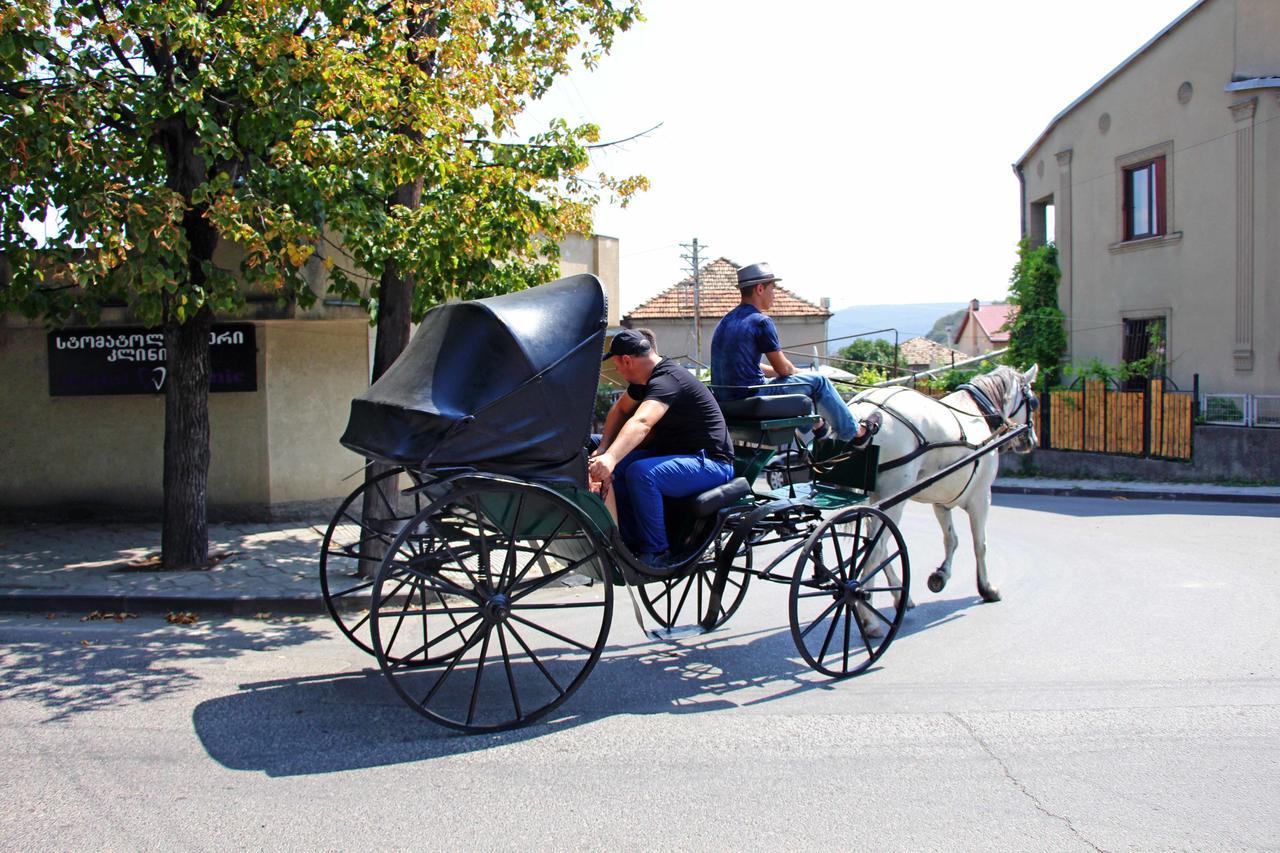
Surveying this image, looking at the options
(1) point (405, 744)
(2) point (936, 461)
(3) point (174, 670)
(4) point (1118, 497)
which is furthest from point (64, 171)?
(4) point (1118, 497)

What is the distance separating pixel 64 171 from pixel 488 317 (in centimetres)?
506

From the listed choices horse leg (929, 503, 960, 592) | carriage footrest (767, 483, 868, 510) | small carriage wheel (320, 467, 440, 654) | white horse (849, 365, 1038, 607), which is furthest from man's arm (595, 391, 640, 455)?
horse leg (929, 503, 960, 592)

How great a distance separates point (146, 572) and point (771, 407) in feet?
19.8

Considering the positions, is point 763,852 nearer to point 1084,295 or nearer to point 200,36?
point 200,36

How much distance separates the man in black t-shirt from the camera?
19.3 ft

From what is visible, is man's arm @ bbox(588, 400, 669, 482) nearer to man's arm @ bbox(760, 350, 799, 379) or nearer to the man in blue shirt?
the man in blue shirt

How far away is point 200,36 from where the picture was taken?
24.7ft

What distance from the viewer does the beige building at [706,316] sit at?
41719 millimetres

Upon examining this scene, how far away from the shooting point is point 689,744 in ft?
16.8

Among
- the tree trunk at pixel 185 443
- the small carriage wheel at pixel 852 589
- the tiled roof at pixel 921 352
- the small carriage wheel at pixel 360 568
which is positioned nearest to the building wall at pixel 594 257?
the small carriage wheel at pixel 360 568

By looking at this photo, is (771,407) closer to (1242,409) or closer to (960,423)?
(960,423)

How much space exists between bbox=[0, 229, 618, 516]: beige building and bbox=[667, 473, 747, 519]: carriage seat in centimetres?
677

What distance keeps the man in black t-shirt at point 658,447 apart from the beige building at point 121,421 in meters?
6.66

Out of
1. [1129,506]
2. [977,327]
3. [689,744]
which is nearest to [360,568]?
[689,744]
